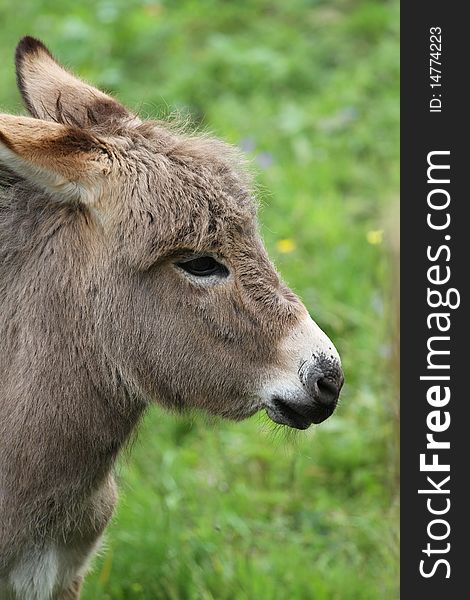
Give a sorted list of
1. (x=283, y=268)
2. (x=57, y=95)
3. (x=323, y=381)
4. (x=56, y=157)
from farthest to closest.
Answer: (x=283, y=268) < (x=57, y=95) < (x=323, y=381) < (x=56, y=157)

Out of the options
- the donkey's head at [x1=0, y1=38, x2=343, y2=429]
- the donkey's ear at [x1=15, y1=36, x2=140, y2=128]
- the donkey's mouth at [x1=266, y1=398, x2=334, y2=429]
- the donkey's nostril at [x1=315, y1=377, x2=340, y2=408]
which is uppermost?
the donkey's ear at [x1=15, y1=36, x2=140, y2=128]

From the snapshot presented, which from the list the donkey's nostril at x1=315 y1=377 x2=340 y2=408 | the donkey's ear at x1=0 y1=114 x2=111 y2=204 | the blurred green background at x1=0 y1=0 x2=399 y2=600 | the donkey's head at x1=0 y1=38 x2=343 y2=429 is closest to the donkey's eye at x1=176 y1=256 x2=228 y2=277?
the donkey's head at x1=0 y1=38 x2=343 y2=429

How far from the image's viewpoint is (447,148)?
4973mm

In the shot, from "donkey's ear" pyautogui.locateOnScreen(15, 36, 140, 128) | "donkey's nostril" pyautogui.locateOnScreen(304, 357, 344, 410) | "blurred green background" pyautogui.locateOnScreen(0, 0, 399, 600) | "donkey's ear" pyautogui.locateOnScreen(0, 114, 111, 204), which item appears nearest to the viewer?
"donkey's ear" pyautogui.locateOnScreen(0, 114, 111, 204)

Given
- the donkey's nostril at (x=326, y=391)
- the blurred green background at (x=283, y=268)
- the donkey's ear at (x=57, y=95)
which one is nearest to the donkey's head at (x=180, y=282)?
the donkey's nostril at (x=326, y=391)

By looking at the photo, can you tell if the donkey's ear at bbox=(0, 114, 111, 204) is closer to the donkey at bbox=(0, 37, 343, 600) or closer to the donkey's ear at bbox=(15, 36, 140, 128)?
the donkey at bbox=(0, 37, 343, 600)

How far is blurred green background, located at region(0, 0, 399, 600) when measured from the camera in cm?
485

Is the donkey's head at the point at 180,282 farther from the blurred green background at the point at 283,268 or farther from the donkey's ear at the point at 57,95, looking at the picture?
the blurred green background at the point at 283,268

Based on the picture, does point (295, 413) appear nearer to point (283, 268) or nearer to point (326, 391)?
point (326, 391)

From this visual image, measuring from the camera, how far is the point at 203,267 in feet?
11.4

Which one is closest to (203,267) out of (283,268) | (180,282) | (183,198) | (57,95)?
(180,282)

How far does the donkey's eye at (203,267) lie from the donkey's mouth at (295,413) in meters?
0.43

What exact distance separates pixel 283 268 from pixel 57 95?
306 cm

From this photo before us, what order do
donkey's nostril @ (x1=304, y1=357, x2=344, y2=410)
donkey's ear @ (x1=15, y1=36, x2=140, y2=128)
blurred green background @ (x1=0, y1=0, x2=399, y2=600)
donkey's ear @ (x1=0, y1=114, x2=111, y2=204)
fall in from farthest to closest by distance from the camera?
blurred green background @ (x1=0, y1=0, x2=399, y2=600) < donkey's ear @ (x1=15, y1=36, x2=140, y2=128) < donkey's nostril @ (x1=304, y1=357, x2=344, y2=410) < donkey's ear @ (x1=0, y1=114, x2=111, y2=204)
